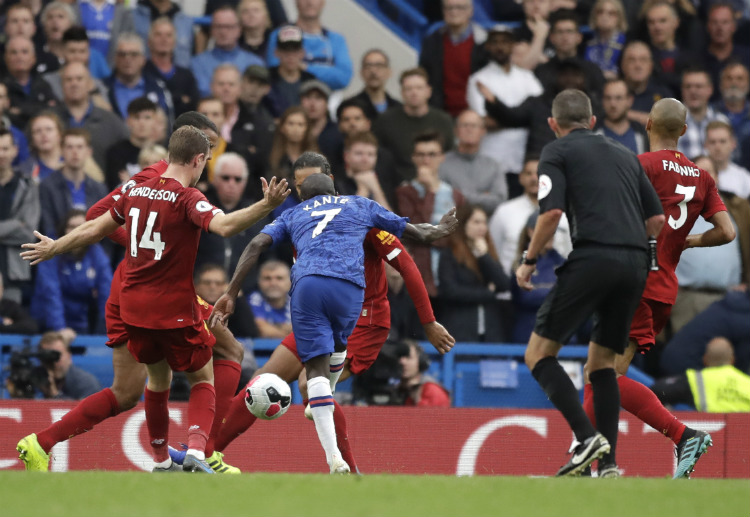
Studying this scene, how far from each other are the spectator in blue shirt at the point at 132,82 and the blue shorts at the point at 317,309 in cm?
602

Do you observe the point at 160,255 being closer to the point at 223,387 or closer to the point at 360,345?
the point at 223,387

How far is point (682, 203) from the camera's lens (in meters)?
8.78

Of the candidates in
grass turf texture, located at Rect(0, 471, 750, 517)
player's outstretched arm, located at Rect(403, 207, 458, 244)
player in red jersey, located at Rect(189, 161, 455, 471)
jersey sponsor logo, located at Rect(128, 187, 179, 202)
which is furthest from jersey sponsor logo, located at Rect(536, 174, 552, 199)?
jersey sponsor logo, located at Rect(128, 187, 179, 202)

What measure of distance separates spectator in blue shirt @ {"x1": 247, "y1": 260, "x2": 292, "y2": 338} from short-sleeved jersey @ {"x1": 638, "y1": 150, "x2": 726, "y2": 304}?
4294 millimetres

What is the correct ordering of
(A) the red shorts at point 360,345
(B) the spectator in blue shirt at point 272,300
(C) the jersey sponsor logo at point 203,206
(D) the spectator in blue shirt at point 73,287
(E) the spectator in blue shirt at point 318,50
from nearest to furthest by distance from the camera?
(C) the jersey sponsor logo at point 203,206
(A) the red shorts at point 360,345
(D) the spectator in blue shirt at point 73,287
(B) the spectator in blue shirt at point 272,300
(E) the spectator in blue shirt at point 318,50

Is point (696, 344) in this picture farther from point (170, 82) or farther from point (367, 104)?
point (170, 82)

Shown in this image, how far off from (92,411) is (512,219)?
223 inches

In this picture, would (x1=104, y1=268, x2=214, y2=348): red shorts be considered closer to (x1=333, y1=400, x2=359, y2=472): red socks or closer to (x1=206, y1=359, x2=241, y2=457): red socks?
(x1=206, y1=359, x2=241, y2=457): red socks

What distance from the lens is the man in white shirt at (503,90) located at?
560 inches

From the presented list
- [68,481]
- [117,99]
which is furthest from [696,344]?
[68,481]

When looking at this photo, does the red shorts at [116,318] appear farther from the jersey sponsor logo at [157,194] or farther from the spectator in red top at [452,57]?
the spectator in red top at [452,57]

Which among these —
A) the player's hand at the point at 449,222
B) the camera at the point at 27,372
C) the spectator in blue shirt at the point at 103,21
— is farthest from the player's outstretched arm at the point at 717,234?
the spectator in blue shirt at the point at 103,21

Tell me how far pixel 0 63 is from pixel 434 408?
661cm

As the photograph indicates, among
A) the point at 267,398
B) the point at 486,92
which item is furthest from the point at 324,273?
the point at 486,92
